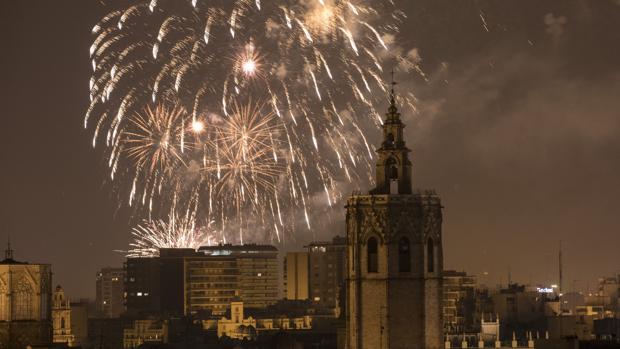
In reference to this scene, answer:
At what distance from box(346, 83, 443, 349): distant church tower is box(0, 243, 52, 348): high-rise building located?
23.9m

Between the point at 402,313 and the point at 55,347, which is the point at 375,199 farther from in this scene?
the point at 55,347

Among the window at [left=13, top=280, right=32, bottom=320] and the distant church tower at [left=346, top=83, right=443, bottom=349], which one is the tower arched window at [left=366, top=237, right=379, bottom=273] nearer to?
the distant church tower at [left=346, top=83, right=443, bottom=349]

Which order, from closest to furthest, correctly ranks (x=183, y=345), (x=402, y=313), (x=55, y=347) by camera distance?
1. (x=402, y=313)
2. (x=55, y=347)
3. (x=183, y=345)

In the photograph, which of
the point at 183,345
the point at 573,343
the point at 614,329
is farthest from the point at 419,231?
the point at 614,329

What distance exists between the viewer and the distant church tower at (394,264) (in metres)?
94.0

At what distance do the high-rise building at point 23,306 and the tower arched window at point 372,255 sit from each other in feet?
80.8

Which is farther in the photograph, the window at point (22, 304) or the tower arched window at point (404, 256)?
the window at point (22, 304)

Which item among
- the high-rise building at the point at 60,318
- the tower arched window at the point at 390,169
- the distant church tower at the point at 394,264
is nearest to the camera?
the distant church tower at the point at 394,264

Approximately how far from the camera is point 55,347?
110875mm

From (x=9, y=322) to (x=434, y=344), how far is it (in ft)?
94.1

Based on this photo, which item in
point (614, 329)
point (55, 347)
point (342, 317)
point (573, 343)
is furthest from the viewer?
point (614, 329)

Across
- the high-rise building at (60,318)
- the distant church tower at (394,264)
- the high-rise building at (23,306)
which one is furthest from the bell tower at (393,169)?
the high-rise building at (60,318)

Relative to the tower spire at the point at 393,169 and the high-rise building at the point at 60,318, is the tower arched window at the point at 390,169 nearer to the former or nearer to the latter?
the tower spire at the point at 393,169

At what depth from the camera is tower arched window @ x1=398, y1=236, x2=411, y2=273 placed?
94750mm
